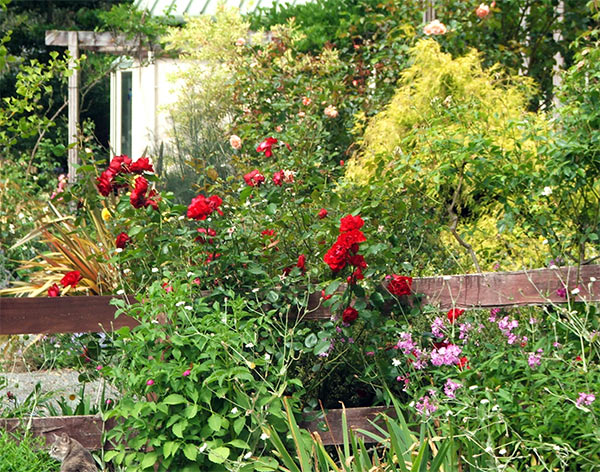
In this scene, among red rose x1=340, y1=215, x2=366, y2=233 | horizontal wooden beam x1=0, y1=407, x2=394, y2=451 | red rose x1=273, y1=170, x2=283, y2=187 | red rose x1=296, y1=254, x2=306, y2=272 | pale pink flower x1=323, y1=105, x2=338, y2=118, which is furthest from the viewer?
pale pink flower x1=323, y1=105, x2=338, y2=118

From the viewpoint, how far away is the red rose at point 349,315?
3336 mm

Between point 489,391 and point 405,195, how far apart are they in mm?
1293

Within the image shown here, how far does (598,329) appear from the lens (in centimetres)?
323

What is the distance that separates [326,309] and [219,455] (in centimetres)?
86

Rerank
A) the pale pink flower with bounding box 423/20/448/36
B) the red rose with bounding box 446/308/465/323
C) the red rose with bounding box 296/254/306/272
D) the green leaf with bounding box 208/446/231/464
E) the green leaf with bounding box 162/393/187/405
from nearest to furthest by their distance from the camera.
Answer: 1. the green leaf with bounding box 208/446/231/464
2. the green leaf with bounding box 162/393/187/405
3. the red rose with bounding box 446/308/465/323
4. the red rose with bounding box 296/254/306/272
5. the pale pink flower with bounding box 423/20/448/36

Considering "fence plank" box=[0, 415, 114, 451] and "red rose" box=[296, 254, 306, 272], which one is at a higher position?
"red rose" box=[296, 254, 306, 272]

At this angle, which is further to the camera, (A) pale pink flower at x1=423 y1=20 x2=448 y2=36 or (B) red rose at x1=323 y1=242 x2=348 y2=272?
(A) pale pink flower at x1=423 y1=20 x2=448 y2=36

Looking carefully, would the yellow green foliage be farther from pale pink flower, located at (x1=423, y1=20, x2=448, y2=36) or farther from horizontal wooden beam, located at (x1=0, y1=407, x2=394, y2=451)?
horizontal wooden beam, located at (x1=0, y1=407, x2=394, y2=451)

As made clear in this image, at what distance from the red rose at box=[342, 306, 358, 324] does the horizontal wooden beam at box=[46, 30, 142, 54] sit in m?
9.18

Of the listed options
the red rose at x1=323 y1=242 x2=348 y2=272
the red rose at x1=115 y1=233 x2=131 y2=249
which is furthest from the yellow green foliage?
the red rose at x1=115 y1=233 x2=131 y2=249

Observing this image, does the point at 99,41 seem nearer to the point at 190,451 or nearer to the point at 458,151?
the point at 458,151

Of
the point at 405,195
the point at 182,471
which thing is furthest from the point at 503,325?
the point at 182,471

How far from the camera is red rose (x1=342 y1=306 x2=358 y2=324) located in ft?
Result: 10.9

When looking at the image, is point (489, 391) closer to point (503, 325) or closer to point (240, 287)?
point (503, 325)
